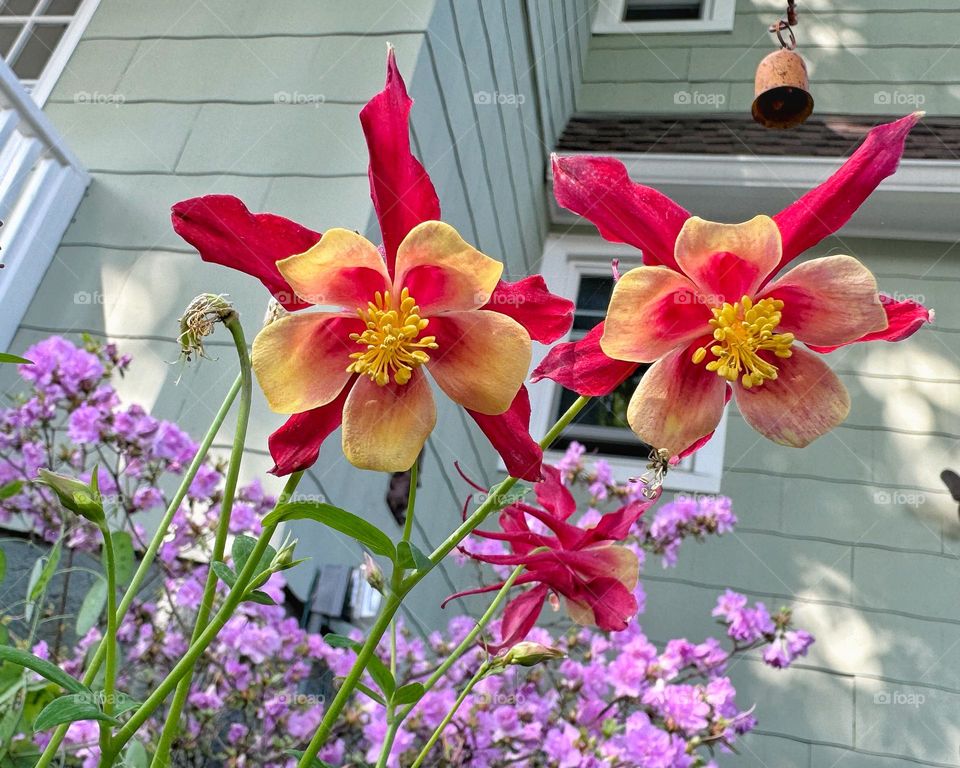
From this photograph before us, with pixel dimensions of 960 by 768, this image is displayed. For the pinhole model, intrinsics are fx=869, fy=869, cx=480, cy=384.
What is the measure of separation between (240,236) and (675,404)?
30cm

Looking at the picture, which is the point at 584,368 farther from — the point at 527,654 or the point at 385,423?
the point at 527,654

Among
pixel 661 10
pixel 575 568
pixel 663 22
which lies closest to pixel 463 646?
pixel 575 568

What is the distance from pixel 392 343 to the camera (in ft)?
→ 1.81

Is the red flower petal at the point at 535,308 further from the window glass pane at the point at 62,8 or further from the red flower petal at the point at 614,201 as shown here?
the window glass pane at the point at 62,8

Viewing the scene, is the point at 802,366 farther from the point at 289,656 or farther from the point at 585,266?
the point at 585,266

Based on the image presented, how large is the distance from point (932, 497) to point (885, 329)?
3867 millimetres

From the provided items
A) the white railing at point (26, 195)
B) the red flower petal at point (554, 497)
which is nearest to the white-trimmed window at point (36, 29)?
the white railing at point (26, 195)

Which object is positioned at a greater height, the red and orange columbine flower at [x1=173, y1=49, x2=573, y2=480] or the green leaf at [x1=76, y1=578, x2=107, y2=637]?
the red and orange columbine flower at [x1=173, y1=49, x2=573, y2=480]

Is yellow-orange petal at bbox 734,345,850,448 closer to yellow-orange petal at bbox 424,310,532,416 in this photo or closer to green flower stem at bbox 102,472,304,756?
yellow-orange petal at bbox 424,310,532,416

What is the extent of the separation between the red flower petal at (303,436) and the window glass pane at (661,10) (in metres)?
5.58

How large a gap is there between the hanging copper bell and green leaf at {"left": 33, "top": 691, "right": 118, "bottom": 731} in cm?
336

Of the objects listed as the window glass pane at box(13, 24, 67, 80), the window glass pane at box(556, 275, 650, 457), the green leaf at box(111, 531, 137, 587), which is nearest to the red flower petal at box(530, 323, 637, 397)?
the green leaf at box(111, 531, 137, 587)

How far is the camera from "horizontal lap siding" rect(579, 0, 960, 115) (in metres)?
4.90

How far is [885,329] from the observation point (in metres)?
0.60
